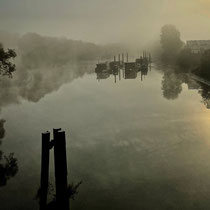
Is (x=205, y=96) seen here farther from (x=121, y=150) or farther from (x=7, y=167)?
(x=7, y=167)

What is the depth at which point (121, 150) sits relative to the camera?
17.3 meters

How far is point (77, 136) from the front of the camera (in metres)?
20.8

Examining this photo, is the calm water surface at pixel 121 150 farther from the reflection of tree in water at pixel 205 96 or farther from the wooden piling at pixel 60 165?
the wooden piling at pixel 60 165

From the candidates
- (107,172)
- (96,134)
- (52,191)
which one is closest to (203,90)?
(96,134)

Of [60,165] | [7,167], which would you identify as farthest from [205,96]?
[60,165]

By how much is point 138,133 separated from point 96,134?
328cm

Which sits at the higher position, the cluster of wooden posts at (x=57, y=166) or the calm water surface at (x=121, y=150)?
the cluster of wooden posts at (x=57, y=166)

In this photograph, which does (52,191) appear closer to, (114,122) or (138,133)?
(138,133)

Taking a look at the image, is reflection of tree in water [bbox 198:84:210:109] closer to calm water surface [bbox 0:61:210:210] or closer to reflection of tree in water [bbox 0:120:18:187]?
calm water surface [bbox 0:61:210:210]

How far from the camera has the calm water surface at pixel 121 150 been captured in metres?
11.5

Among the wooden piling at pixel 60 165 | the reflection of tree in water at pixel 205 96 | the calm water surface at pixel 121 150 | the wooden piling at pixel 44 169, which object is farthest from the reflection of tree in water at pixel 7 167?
the reflection of tree in water at pixel 205 96

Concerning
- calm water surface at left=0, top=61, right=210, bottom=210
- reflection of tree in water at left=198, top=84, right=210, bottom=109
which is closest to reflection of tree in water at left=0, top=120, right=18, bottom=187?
calm water surface at left=0, top=61, right=210, bottom=210

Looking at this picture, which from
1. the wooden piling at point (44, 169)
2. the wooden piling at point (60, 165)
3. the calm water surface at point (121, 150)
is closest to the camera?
the wooden piling at point (44, 169)

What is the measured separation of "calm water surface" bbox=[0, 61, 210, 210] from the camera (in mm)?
11547
